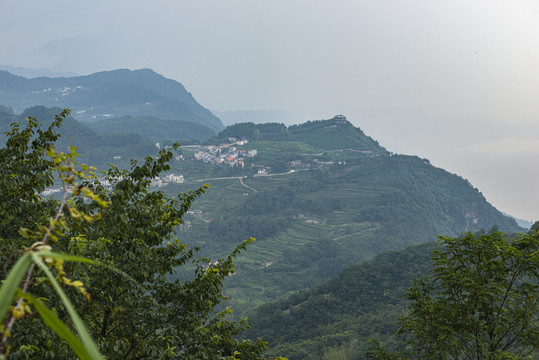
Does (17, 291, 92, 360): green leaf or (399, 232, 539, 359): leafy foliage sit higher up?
(17, 291, 92, 360): green leaf

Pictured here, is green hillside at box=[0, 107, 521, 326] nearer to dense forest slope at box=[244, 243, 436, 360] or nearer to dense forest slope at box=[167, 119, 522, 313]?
dense forest slope at box=[167, 119, 522, 313]

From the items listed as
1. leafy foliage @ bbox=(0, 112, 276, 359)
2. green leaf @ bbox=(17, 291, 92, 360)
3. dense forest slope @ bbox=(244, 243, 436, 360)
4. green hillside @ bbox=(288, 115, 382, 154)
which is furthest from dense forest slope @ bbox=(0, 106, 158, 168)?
green leaf @ bbox=(17, 291, 92, 360)

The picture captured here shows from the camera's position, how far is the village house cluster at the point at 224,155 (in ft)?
430

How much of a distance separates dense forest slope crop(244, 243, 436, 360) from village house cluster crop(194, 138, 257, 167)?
78.4 meters

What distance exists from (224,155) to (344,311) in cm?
9826

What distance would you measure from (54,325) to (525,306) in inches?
346

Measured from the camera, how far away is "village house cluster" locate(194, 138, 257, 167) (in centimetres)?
13107

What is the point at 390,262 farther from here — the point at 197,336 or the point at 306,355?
the point at 197,336

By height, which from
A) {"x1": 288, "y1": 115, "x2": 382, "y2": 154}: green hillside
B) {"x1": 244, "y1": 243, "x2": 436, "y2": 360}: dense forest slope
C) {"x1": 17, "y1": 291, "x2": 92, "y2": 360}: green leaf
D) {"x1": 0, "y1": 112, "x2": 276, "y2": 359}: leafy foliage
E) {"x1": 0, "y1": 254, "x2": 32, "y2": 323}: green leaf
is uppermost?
{"x1": 288, "y1": 115, "x2": 382, "y2": 154}: green hillside

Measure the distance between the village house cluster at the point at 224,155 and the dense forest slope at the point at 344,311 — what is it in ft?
257

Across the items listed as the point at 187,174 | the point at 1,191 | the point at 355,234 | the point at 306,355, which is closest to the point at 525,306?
the point at 1,191

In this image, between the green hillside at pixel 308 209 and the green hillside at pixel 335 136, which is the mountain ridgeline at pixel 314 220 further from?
the green hillside at pixel 335 136

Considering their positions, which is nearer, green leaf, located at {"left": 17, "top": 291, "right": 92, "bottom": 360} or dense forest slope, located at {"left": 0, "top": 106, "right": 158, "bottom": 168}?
green leaf, located at {"left": 17, "top": 291, "right": 92, "bottom": 360}

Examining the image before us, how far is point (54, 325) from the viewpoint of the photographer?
1.28 metres
